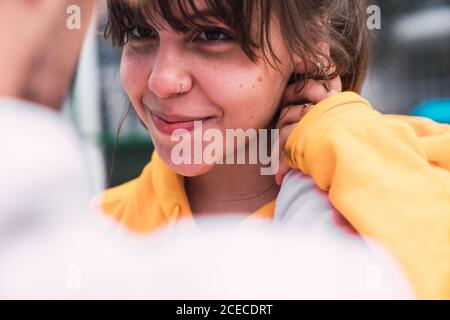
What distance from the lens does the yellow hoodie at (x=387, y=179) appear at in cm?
62

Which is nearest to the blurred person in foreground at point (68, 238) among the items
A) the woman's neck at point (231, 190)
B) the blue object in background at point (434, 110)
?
the woman's neck at point (231, 190)

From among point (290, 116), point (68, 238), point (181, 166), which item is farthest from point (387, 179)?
point (68, 238)

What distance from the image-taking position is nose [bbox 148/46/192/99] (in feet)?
2.30

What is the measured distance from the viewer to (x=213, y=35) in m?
0.71

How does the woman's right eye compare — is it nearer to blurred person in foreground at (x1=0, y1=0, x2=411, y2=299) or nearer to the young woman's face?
the young woman's face

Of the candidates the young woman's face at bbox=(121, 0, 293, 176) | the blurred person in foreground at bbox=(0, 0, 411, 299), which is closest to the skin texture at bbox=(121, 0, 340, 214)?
the young woman's face at bbox=(121, 0, 293, 176)

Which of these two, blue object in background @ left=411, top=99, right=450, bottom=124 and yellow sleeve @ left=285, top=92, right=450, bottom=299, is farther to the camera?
blue object in background @ left=411, top=99, right=450, bottom=124

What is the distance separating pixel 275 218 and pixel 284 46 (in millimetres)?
Answer: 213

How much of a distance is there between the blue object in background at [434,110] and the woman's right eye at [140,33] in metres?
0.37

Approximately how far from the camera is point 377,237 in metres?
0.63

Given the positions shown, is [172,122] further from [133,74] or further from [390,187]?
[390,187]

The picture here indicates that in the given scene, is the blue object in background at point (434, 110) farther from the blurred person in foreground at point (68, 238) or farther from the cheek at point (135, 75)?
the cheek at point (135, 75)
